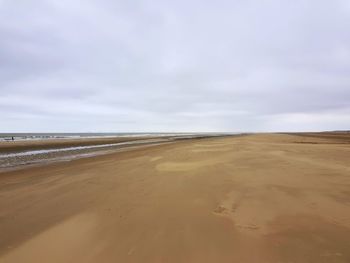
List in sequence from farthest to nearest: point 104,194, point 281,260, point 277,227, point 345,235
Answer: point 104,194
point 277,227
point 345,235
point 281,260

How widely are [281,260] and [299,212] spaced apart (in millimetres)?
1937

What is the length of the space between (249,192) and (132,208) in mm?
2777

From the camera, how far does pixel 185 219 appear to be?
17.1 feet

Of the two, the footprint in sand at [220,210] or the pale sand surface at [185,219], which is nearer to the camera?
the pale sand surface at [185,219]

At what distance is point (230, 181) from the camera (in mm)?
8062

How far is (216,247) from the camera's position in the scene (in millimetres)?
4031

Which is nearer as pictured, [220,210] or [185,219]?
[185,219]

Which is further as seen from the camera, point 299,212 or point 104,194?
point 104,194

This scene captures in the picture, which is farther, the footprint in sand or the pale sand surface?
the footprint in sand

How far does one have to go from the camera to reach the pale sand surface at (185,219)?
3.90 meters

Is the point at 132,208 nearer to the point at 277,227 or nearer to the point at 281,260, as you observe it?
the point at 277,227

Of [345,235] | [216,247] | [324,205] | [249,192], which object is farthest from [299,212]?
[216,247]

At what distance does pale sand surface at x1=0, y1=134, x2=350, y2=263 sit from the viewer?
3.90 m

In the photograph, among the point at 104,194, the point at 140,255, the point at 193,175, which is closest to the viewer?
the point at 140,255
